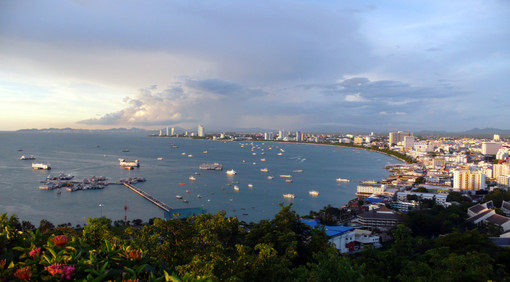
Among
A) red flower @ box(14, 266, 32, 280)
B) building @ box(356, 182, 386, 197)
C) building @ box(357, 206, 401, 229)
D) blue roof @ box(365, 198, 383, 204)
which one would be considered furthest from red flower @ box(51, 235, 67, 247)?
building @ box(356, 182, 386, 197)

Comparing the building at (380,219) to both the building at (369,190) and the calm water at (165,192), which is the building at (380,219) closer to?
the calm water at (165,192)

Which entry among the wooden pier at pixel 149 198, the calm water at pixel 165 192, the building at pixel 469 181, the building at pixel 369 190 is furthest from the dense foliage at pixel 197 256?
the building at pixel 469 181

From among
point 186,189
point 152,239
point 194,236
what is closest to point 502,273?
point 194,236

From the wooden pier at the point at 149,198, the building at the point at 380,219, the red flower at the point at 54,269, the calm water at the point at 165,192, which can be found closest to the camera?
the red flower at the point at 54,269

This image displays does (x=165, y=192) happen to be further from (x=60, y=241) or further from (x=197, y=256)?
(x=60, y=241)

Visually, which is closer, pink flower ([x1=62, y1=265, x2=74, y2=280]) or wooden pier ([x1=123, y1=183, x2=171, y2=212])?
pink flower ([x1=62, y1=265, x2=74, y2=280])

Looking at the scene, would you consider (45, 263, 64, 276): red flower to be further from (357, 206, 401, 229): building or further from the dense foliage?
(357, 206, 401, 229): building

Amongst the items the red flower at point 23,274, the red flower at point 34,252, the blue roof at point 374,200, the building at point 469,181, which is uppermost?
the red flower at point 34,252
